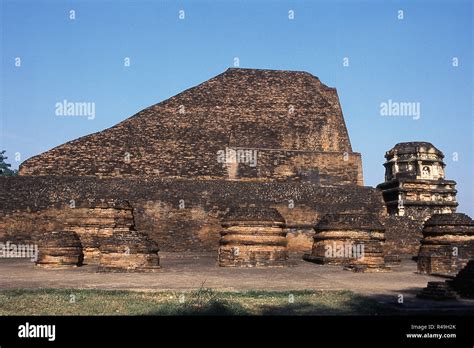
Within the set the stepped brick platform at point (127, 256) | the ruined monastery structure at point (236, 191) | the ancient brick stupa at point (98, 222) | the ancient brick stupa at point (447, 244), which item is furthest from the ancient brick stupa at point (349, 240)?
the ancient brick stupa at point (98, 222)

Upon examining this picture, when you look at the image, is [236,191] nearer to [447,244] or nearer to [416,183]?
[416,183]

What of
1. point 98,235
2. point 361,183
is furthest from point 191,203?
point 361,183

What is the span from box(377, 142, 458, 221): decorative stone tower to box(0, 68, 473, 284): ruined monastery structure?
0.14 ft

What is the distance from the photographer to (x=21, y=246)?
64.2 ft

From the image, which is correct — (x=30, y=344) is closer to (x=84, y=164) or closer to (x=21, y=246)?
(x=21, y=246)

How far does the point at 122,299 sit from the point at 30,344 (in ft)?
9.42

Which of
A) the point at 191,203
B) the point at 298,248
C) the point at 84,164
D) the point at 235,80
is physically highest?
the point at 235,80

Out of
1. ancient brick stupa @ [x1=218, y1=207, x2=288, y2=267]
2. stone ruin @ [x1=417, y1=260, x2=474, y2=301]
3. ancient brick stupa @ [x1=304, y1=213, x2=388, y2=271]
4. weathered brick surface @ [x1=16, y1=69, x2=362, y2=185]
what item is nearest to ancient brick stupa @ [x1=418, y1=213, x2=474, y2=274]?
ancient brick stupa @ [x1=304, y1=213, x2=388, y2=271]

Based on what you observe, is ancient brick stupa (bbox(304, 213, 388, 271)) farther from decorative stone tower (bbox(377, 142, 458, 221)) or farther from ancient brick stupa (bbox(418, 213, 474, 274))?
decorative stone tower (bbox(377, 142, 458, 221))

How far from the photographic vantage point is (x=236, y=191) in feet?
70.2

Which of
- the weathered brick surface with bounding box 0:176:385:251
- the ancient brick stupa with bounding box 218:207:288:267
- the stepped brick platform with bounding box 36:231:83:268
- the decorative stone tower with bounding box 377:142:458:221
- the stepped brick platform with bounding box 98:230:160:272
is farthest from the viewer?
the decorative stone tower with bounding box 377:142:458:221

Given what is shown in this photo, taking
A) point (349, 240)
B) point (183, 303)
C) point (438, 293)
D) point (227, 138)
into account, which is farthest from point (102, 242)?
point (227, 138)

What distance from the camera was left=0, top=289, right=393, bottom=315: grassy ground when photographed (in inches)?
289

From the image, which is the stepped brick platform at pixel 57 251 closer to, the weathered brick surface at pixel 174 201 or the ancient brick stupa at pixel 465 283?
the weathered brick surface at pixel 174 201
